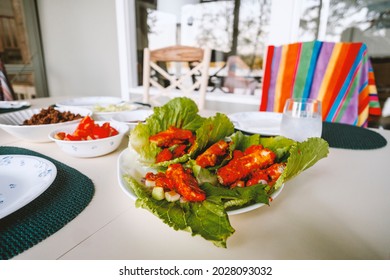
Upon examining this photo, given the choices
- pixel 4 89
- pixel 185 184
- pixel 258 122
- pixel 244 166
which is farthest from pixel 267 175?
pixel 4 89

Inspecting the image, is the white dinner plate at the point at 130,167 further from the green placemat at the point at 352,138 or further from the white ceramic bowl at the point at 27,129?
the green placemat at the point at 352,138

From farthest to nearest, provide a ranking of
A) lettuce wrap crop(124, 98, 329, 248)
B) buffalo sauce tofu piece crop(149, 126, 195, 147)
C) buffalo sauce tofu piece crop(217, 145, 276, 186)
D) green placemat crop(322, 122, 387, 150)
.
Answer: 1. green placemat crop(322, 122, 387, 150)
2. buffalo sauce tofu piece crop(149, 126, 195, 147)
3. buffalo sauce tofu piece crop(217, 145, 276, 186)
4. lettuce wrap crop(124, 98, 329, 248)

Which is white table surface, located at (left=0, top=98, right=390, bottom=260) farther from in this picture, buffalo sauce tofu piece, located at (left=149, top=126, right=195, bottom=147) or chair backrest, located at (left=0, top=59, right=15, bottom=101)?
chair backrest, located at (left=0, top=59, right=15, bottom=101)

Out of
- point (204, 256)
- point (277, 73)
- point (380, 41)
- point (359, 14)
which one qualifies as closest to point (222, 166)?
point (204, 256)

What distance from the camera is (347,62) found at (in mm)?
1330

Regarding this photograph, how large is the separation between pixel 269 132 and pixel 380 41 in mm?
2567

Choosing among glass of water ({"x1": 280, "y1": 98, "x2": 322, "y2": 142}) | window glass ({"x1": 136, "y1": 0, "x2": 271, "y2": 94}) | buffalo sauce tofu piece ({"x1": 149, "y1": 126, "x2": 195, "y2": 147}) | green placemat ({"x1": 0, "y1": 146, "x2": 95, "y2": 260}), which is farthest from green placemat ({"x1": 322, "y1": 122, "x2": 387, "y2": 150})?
window glass ({"x1": 136, "y1": 0, "x2": 271, "y2": 94})

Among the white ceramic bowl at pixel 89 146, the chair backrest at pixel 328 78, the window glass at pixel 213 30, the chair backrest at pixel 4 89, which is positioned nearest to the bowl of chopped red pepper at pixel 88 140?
the white ceramic bowl at pixel 89 146

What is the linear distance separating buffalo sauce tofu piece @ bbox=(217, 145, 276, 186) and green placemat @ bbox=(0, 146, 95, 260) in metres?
0.26

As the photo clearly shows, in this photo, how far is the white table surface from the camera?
1.15 ft

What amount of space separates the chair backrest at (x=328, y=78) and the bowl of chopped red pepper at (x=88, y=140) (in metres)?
1.11

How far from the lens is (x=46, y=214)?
41 centimetres
